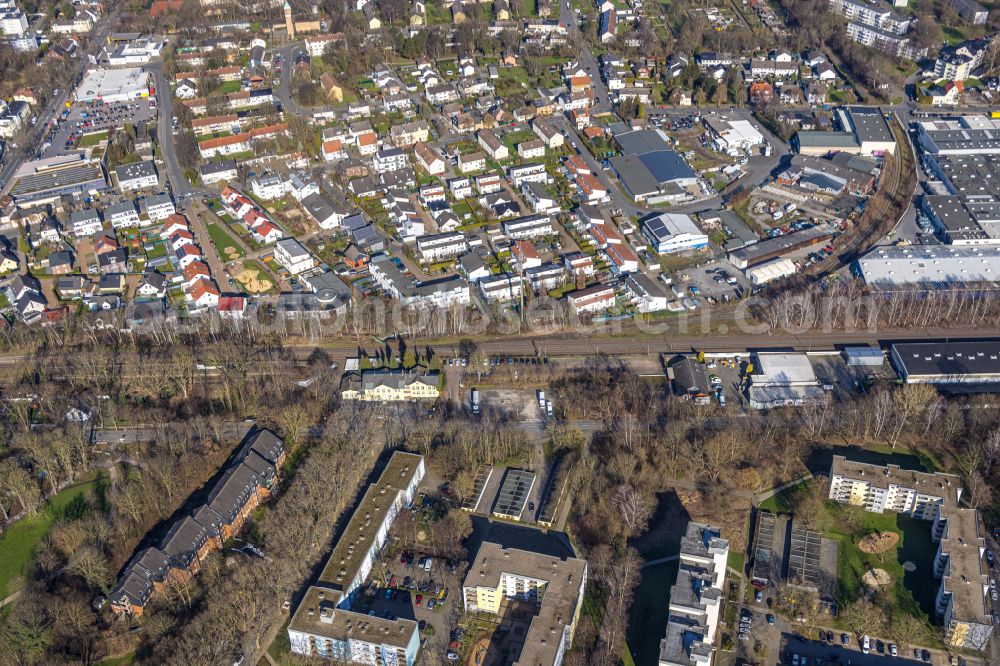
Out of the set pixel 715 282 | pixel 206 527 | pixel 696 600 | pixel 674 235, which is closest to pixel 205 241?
pixel 206 527

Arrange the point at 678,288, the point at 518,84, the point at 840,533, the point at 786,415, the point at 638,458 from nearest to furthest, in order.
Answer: the point at 840,533 → the point at 638,458 → the point at 786,415 → the point at 678,288 → the point at 518,84

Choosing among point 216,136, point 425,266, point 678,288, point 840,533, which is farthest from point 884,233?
point 216,136

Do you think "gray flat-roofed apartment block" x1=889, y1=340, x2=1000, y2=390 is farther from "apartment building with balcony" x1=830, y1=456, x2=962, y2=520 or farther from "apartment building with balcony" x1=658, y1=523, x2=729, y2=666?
"apartment building with balcony" x1=658, y1=523, x2=729, y2=666

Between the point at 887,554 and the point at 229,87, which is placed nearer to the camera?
the point at 887,554

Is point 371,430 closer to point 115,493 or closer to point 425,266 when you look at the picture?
point 115,493

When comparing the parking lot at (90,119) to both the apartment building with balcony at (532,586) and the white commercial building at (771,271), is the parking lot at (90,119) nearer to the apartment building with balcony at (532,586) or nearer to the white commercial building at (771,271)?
the white commercial building at (771,271)

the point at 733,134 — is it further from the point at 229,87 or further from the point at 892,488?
the point at 229,87

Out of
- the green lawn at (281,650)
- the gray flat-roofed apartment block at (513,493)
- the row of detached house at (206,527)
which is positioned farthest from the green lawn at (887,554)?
the row of detached house at (206,527)
